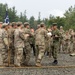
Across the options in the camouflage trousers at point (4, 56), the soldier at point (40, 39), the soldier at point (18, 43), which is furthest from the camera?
the soldier at point (40, 39)

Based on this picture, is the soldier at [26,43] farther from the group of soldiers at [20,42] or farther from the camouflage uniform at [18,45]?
the camouflage uniform at [18,45]

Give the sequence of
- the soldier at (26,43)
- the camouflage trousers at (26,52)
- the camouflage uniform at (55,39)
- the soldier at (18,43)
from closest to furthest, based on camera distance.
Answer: the soldier at (18,43)
the soldier at (26,43)
the camouflage trousers at (26,52)
the camouflage uniform at (55,39)

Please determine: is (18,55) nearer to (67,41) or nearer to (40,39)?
(40,39)

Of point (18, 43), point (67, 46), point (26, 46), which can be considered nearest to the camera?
point (18, 43)

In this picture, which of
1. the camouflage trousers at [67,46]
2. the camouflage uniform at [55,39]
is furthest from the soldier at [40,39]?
the camouflage trousers at [67,46]

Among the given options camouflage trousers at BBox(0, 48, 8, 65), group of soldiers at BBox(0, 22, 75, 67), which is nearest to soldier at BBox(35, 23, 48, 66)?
group of soldiers at BBox(0, 22, 75, 67)

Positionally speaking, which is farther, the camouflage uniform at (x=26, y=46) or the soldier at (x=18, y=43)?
the camouflage uniform at (x=26, y=46)

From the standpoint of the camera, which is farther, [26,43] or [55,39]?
[55,39]

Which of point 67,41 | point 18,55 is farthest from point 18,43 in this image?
point 67,41

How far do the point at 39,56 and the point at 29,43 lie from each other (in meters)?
1.09

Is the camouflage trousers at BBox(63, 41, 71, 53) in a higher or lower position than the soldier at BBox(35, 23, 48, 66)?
lower

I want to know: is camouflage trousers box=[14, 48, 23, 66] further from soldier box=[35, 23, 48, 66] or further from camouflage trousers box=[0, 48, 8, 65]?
soldier box=[35, 23, 48, 66]

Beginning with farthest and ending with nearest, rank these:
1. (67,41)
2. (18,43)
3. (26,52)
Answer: (67,41) < (26,52) < (18,43)

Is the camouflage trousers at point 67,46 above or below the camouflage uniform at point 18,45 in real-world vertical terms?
below
